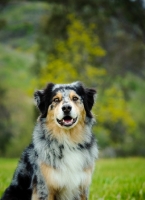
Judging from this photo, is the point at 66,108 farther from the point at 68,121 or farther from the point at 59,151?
the point at 59,151

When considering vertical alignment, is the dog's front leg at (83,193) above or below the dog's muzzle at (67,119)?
below

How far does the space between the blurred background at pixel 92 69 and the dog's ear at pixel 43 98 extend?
57.3 feet

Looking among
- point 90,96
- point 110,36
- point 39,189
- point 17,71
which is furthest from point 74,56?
point 39,189

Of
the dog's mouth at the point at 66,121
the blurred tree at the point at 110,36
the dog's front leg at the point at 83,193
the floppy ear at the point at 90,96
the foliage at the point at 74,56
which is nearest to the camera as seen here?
the dog's mouth at the point at 66,121

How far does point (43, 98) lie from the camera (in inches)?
259

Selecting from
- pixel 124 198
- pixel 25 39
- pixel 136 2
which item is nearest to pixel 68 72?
pixel 136 2

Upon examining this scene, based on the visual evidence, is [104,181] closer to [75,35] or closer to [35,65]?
[75,35]

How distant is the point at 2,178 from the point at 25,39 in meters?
33.4

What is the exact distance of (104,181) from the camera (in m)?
9.38

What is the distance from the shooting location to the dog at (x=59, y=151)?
6188 mm

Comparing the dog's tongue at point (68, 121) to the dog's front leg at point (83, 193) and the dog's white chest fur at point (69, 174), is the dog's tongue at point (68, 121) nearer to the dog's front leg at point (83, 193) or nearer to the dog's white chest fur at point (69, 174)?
the dog's white chest fur at point (69, 174)

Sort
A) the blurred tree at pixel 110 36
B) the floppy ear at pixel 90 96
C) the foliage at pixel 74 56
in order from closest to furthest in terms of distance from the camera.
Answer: the floppy ear at pixel 90 96, the blurred tree at pixel 110 36, the foliage at pixel 74 56

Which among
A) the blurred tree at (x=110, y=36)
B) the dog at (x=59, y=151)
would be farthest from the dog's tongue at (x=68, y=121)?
the blurred tree at (x=110, y=36)

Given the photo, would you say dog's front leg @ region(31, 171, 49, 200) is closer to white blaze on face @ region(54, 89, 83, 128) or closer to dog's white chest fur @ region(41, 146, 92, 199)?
dog's white chest fur @ region(41, 146, 92, 199)
